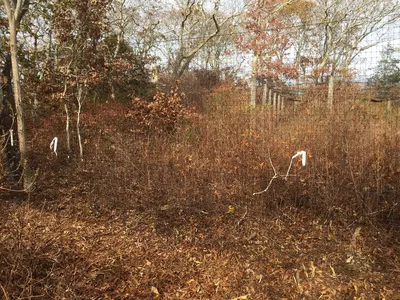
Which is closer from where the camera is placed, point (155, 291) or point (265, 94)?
point (155, 291)

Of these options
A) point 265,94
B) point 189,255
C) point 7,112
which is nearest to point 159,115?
point 265,94

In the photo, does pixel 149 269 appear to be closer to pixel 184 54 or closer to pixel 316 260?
pixel 316 260

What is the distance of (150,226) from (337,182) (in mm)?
2571

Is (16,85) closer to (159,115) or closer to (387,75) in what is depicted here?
(159,115)

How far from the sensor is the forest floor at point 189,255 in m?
2.52

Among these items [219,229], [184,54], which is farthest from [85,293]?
[184,54]

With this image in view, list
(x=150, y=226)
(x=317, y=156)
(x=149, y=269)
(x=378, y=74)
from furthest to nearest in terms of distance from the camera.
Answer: (x=378, y=74), (x=317, y=156), (x=150, y=226), (x=149, y=269)

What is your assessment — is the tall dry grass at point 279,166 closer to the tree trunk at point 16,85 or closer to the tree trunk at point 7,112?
the tree trunk at point 16,85

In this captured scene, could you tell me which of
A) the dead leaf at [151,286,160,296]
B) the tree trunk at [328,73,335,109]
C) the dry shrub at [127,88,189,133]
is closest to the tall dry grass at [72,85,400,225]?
the tree trunk at [328,73,335,109]

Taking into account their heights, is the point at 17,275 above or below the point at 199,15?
below

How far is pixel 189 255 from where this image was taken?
3152 millimetres

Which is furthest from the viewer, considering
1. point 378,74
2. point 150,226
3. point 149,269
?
point 378,74

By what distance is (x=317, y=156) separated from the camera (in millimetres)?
4152

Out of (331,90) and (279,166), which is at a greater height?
(331,90)
